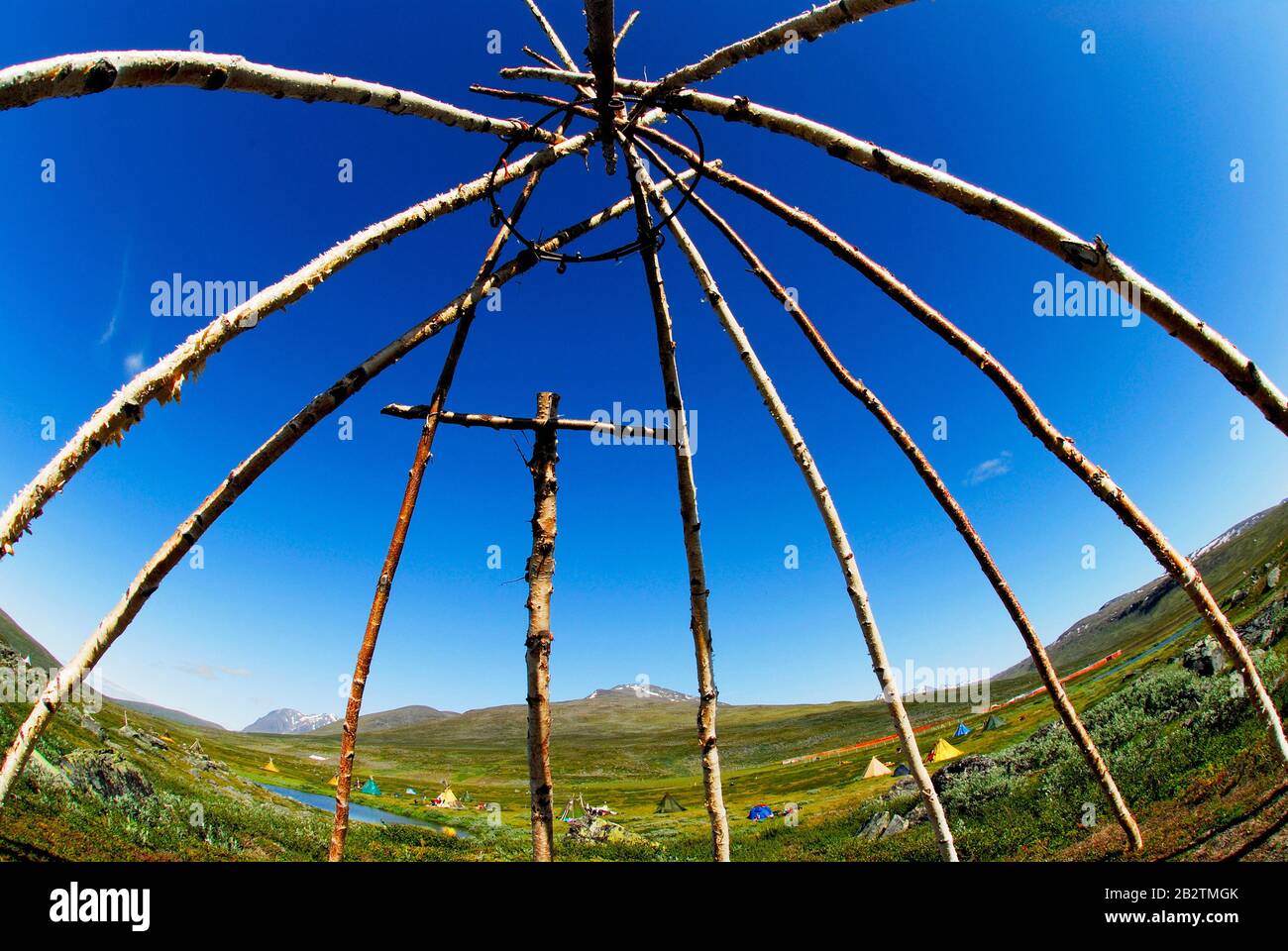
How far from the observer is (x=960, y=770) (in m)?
40.3

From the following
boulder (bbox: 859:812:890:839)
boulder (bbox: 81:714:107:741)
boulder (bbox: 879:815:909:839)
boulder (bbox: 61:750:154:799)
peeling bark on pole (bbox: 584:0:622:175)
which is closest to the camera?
peeling bark on pole (bbox: 584:0:622:175)

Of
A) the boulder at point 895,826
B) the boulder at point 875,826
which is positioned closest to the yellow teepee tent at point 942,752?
the boulder at point 875,826

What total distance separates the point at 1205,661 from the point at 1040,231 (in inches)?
1635

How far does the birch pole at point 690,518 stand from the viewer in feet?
27.0

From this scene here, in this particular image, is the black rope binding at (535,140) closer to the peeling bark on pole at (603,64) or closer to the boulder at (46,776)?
the peeling bark on pole at (603,64)

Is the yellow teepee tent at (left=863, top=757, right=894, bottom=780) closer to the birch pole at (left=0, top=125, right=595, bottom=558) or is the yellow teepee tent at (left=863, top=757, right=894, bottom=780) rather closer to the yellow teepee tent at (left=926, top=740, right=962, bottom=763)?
the yellow teepee tent at (left=926, top=740, right=962, bottom=763)

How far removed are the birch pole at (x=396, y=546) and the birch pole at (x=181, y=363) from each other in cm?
147

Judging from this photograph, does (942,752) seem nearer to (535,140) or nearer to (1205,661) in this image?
(1205,661)

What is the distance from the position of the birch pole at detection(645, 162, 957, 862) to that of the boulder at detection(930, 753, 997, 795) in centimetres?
3633

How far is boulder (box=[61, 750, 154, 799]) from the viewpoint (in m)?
29.8

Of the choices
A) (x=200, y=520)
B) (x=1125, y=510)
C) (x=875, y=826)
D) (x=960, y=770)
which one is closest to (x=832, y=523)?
(x=1125, y=510)

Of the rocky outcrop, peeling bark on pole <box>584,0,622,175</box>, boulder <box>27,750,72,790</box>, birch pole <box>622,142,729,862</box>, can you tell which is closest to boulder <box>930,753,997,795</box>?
the rocky outcrop
